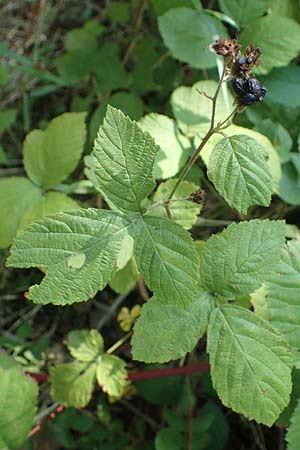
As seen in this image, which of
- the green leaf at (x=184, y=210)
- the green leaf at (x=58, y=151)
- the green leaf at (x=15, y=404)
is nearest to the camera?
the green leaf at (x=184, y=210)

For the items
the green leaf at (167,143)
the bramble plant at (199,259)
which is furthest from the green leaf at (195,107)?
the bramble plant at (199,259)

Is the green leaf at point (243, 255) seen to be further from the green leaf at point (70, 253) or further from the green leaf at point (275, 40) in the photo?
the green leaf at point (275, 40)

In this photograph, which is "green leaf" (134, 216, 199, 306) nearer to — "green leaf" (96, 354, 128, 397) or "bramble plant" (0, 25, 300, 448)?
"bramble plant" (0, 25, 300, 448)

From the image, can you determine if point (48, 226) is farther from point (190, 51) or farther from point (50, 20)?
point (50, 20)

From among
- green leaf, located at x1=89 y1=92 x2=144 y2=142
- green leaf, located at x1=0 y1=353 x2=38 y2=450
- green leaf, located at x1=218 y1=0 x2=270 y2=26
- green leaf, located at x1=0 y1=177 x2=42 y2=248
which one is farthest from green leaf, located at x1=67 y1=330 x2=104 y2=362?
green leaf, located at x1=218 y1=0 x2=270 y2=26

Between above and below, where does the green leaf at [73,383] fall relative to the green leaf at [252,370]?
below

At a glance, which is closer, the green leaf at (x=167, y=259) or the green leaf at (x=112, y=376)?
the green leaf at (x=167, y=259)

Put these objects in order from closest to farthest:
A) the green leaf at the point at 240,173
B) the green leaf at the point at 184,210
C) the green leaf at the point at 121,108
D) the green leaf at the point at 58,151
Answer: the green leaf at the point at 240,173 < the green leaf at the point at 184,210 < the green leaf at the point at 58,151 < the green leaf at the point at 121,108

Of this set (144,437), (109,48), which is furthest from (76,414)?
(109,48)
